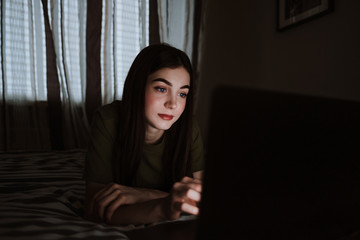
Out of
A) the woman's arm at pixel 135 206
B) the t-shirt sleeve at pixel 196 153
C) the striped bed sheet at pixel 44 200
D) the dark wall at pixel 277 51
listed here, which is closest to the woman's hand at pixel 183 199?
the woman's arm at pixel 135 206

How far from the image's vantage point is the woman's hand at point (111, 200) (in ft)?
1.98

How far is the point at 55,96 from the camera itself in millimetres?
2010

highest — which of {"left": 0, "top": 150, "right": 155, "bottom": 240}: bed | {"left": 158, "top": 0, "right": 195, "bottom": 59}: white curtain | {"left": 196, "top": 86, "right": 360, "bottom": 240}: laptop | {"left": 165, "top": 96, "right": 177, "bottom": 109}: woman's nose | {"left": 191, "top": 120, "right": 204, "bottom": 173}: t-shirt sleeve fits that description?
{"left": 158, "top": 0, "right": 195, "bottom": 59}: white curtain

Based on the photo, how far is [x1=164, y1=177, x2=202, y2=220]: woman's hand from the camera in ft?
1.48

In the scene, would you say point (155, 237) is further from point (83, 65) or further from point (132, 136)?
point (83, 65)

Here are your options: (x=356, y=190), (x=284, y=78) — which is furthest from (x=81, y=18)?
(x=356, y=190)

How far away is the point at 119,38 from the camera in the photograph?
223cm

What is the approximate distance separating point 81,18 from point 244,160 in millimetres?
2172

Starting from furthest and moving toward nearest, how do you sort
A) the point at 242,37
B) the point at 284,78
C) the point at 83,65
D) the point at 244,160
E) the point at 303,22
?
the point at 242,37, the point at 83,65, the point at 284,78, the point at 303,22, the point at 244,160

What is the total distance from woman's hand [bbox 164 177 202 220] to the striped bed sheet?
0.10 meters

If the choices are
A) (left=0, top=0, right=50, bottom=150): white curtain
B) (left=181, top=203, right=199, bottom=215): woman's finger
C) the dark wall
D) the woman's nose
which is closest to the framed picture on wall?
the dark wall

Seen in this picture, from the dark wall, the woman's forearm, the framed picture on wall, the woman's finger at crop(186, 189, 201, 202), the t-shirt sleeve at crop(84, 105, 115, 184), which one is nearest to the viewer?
the woman's finger at crop(186, 189, 201, 202)

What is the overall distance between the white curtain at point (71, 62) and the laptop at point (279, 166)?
1.96 m

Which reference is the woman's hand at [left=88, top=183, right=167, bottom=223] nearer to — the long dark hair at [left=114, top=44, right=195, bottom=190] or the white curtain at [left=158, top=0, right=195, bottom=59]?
the long dark hair at [left=114, top=44, right=195, bottom=190]
